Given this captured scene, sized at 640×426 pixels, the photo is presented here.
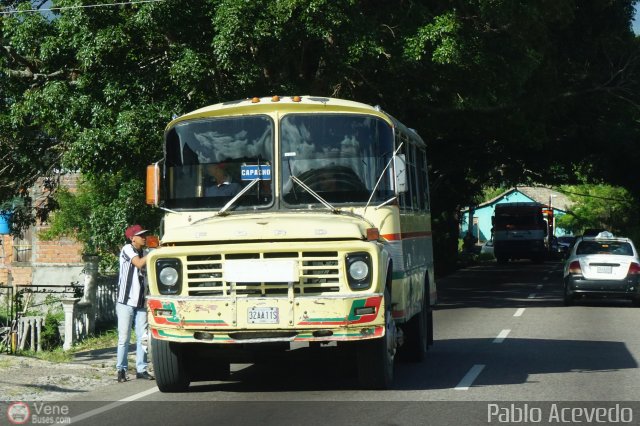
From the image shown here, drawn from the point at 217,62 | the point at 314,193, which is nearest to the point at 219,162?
the point at 314,193

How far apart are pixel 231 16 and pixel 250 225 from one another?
955 cm

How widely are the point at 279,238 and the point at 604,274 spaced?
617 inches

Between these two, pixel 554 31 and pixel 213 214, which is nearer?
pixel 213 214

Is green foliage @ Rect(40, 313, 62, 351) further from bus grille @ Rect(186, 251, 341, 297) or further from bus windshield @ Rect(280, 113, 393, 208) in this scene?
bus grille @ Rect(186, 251, 341, 297)

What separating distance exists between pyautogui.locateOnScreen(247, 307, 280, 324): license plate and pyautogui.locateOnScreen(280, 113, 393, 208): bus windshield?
4.99 feet

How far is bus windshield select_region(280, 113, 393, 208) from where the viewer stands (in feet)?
39.1

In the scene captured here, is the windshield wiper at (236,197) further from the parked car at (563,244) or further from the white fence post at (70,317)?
the parked car at (563,244)

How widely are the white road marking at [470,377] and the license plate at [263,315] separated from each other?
2.32 meters

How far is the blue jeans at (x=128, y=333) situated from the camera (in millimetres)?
12938

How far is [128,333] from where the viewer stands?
513 inches

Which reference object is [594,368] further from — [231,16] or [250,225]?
[231,16]

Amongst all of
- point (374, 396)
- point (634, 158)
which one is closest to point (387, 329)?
point (374, 396)

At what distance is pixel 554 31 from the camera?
33000mm

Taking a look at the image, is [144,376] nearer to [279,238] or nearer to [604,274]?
[279,238]
